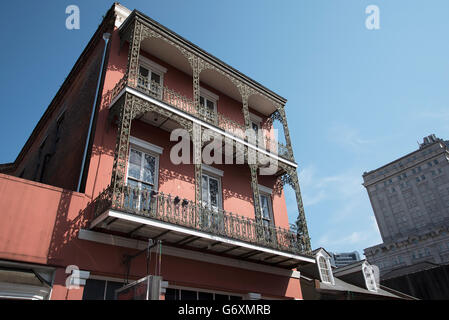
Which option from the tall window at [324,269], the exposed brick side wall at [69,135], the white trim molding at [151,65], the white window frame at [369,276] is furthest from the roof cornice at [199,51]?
the white window frame at [369,276]

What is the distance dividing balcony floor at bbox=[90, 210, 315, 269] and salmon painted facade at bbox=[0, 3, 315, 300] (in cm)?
4

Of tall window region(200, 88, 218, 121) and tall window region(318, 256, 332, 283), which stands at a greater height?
tall window region(200, 88, 218, 121)

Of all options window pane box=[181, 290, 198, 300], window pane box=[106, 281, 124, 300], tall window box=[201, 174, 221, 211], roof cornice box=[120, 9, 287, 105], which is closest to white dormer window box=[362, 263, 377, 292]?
roof cornice box=[120, 9, 287, 105]

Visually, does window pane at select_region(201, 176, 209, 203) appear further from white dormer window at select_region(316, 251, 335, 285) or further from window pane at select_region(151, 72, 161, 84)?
white dormer window at select_region(316, 251, 335, 285)

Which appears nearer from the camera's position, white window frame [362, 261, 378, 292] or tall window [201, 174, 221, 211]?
tall window [201, 174, 221, 211]

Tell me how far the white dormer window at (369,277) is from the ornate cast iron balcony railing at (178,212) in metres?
8.80

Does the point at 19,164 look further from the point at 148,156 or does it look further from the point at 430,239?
the point at 430,239

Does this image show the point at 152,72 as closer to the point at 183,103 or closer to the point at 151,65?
the point at 151,65

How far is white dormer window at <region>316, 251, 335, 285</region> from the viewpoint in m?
15.5

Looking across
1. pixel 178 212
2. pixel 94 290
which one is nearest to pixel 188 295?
pixel 178 212

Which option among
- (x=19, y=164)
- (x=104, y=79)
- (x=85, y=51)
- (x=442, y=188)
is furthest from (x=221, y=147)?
(x=442, y=188)

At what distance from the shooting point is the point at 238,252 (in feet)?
34.2

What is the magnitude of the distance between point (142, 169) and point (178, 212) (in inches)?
93.0

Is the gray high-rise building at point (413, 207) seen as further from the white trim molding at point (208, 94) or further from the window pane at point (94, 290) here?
the window pane at point (94, 290)
